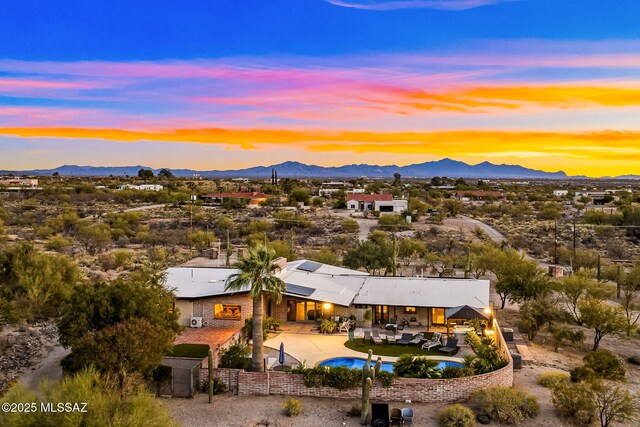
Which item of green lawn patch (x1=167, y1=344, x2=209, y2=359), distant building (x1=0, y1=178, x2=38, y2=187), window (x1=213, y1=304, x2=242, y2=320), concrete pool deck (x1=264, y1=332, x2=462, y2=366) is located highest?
distant building (x1=0, y1=178, x2=38, y2=187)

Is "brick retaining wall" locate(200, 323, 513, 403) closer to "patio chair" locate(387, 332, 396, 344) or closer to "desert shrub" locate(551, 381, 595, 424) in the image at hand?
"desert shrub" locate(551, 381, 595, 424)

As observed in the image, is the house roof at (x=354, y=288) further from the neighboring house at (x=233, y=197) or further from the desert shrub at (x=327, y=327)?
the neighboring house at (x=233, y=197)

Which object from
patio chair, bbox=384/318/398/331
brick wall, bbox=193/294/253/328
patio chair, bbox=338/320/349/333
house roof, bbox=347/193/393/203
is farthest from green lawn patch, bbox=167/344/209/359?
house roof, bbox=347/193/393/203

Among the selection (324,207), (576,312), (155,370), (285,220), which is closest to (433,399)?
(155,370)

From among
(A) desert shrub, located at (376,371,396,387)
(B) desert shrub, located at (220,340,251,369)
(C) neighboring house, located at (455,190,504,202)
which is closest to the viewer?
(A) desert shrub, located at (376,371,396,387)

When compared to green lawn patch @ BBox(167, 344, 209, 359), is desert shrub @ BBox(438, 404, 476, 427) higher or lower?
lower

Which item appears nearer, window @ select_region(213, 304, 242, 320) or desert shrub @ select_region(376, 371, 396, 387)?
desert shrub @ select_region(376, 371, 396, 387)
